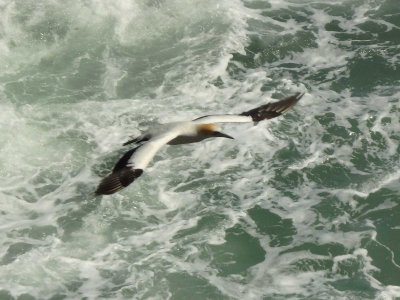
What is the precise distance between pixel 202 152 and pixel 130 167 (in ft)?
5.62

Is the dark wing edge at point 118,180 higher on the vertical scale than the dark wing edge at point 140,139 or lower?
higher

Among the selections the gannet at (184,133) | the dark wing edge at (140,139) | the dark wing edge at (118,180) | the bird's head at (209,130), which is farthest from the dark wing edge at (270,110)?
the dark wing edge at (118,180)

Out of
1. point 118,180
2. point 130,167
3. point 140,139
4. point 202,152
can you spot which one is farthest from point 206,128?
point 118,180

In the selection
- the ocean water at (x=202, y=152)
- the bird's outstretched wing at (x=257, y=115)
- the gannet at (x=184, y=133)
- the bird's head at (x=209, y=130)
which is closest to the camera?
the ocean water at (x=202, y=152)

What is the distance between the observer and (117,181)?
7441mm

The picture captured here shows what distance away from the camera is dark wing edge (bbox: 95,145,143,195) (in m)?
7.34

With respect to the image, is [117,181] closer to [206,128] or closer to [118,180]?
[118,180]

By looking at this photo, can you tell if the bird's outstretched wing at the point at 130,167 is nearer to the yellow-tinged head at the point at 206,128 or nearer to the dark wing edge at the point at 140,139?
the dark wing edge at the point at 140,139

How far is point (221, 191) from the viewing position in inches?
333

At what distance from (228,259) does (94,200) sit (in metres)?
1.73

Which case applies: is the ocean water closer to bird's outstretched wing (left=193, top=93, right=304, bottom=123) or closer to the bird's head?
the bird's head

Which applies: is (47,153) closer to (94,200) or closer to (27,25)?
(94,200)

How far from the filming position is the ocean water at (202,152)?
7332mm

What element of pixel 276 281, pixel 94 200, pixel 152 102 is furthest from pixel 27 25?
pixel 276 281
